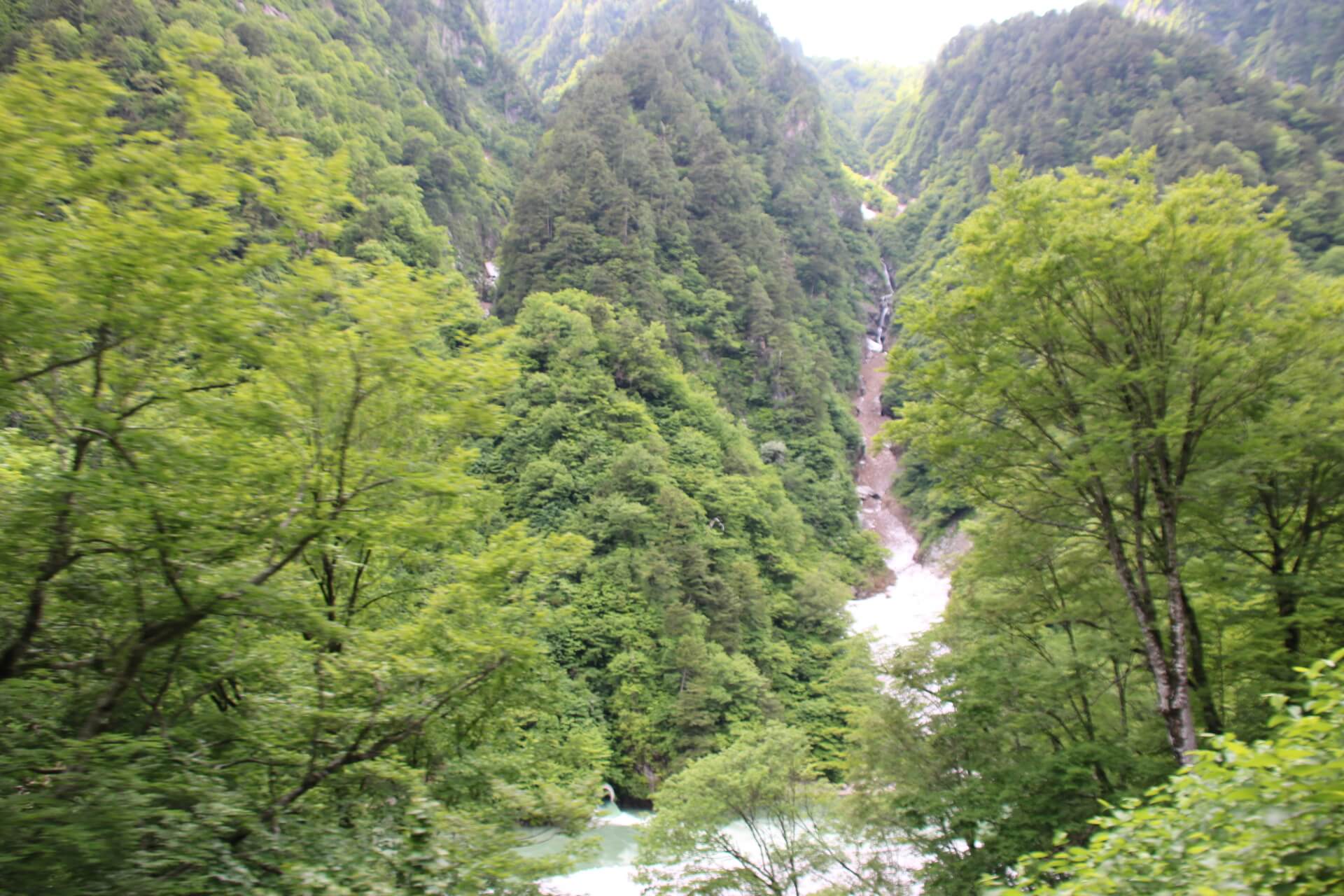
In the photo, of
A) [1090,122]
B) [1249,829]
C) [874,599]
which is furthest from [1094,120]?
[1249,829]

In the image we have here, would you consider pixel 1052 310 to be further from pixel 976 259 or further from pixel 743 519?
pixel 743 519

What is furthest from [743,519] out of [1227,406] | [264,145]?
[264,145]

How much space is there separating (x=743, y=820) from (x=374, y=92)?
7265cm

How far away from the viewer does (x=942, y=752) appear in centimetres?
1279

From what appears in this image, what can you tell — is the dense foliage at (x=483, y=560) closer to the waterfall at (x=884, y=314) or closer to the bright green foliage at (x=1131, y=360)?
the bright green foliage at (x=1131, y=360)

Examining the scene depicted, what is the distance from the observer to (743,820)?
15.7 m

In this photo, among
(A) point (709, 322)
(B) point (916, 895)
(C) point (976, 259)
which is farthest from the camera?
(A) point (709, 322)

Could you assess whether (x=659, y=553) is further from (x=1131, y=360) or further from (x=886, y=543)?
(x=886, y=543)

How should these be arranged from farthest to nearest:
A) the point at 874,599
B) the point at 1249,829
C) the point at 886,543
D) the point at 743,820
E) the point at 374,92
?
the point at 374,92 → the point at 886,543 → the point at 874,599 → the point at 743,820 → the point at 1249,829

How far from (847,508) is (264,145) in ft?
170

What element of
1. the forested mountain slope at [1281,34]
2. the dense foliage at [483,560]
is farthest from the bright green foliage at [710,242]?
the forested mountain slope at [1281,34]

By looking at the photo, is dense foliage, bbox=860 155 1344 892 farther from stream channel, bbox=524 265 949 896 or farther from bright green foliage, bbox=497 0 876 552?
bright green foliage, bbox=497 0 876 552

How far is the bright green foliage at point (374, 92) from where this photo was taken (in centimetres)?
4072

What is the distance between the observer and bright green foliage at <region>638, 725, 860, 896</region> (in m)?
14.6
